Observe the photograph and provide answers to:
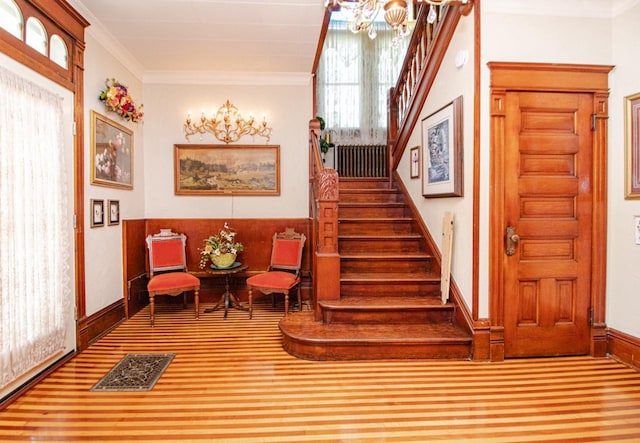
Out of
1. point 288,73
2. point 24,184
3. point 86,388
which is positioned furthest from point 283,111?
point 86,388

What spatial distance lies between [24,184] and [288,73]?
12.6 feet

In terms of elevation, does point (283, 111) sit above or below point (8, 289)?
above

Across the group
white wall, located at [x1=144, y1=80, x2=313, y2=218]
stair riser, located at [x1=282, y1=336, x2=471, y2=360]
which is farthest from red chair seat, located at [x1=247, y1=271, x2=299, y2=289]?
stair riser, located at [x1=282, y1=336, x2=471, y2=360]

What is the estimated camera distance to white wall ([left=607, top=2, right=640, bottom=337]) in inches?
124

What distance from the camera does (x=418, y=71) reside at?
471cm

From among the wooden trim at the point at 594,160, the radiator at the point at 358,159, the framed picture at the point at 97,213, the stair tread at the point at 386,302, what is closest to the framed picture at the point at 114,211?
the framed picture at the point at 97,213

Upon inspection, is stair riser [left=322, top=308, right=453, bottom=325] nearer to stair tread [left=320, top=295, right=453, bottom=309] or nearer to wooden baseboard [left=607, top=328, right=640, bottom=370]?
stair tread [left=320, top=295, right=453, bottom=309]

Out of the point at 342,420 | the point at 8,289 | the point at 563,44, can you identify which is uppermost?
the point at 563,44

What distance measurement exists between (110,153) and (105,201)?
24.5 inches

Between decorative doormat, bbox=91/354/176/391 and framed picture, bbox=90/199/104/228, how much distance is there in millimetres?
1534

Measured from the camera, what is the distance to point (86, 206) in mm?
3699

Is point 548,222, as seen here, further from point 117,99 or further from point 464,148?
point 117,99

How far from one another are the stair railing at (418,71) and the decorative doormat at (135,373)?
4.19 metres

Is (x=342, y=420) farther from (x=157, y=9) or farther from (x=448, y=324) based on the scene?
(x=157, y=9)
